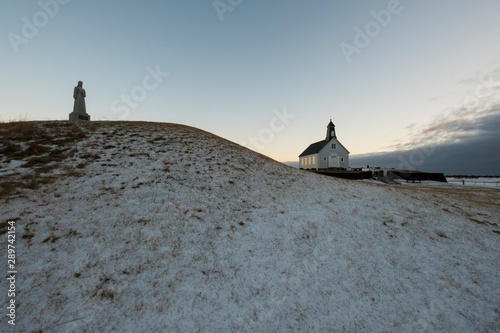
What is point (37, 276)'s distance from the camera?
16.0 feet

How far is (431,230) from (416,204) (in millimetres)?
2990

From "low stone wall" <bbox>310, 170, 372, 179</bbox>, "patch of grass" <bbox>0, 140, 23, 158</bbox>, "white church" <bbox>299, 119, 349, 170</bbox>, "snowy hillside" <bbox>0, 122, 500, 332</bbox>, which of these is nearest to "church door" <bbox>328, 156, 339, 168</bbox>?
"white church" <bbox>299, 119, 349, 170</bbox>

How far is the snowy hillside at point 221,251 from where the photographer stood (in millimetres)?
4613

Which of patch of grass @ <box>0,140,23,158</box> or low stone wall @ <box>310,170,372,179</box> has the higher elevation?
patch of grass @ <box>0,140,23,158</box>

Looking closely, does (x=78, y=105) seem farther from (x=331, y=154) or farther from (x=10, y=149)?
(x=331, y=154)

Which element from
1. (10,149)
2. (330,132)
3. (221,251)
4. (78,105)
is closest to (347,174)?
(330,132)

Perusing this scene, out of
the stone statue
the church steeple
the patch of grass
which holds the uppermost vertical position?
the church steeple

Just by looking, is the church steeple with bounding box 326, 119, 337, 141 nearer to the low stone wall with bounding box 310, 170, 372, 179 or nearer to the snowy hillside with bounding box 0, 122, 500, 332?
the low stone wall with bounding box 310, 170, 372, 179

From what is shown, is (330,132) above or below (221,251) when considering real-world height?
above

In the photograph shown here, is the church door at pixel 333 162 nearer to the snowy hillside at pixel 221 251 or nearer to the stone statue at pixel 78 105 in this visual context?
the snowy hillside at pixel 221 251

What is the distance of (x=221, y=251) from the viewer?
6309 millimetres

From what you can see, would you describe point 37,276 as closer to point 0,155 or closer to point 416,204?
point 0,155

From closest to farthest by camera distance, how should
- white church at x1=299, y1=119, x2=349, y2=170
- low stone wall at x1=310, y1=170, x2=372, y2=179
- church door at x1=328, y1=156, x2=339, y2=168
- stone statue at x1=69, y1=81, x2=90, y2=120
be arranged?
stone statue at x1=69, y1=81, x2=90, y2=120
low stone wall at x1=310, y1=170, x2=372, y2=179
church door at x1=328, y1=156, x2=339, y2=168
white church at x1=299, y1=119, x2=349, y2=170

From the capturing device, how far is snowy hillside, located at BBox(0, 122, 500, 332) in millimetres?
4613
